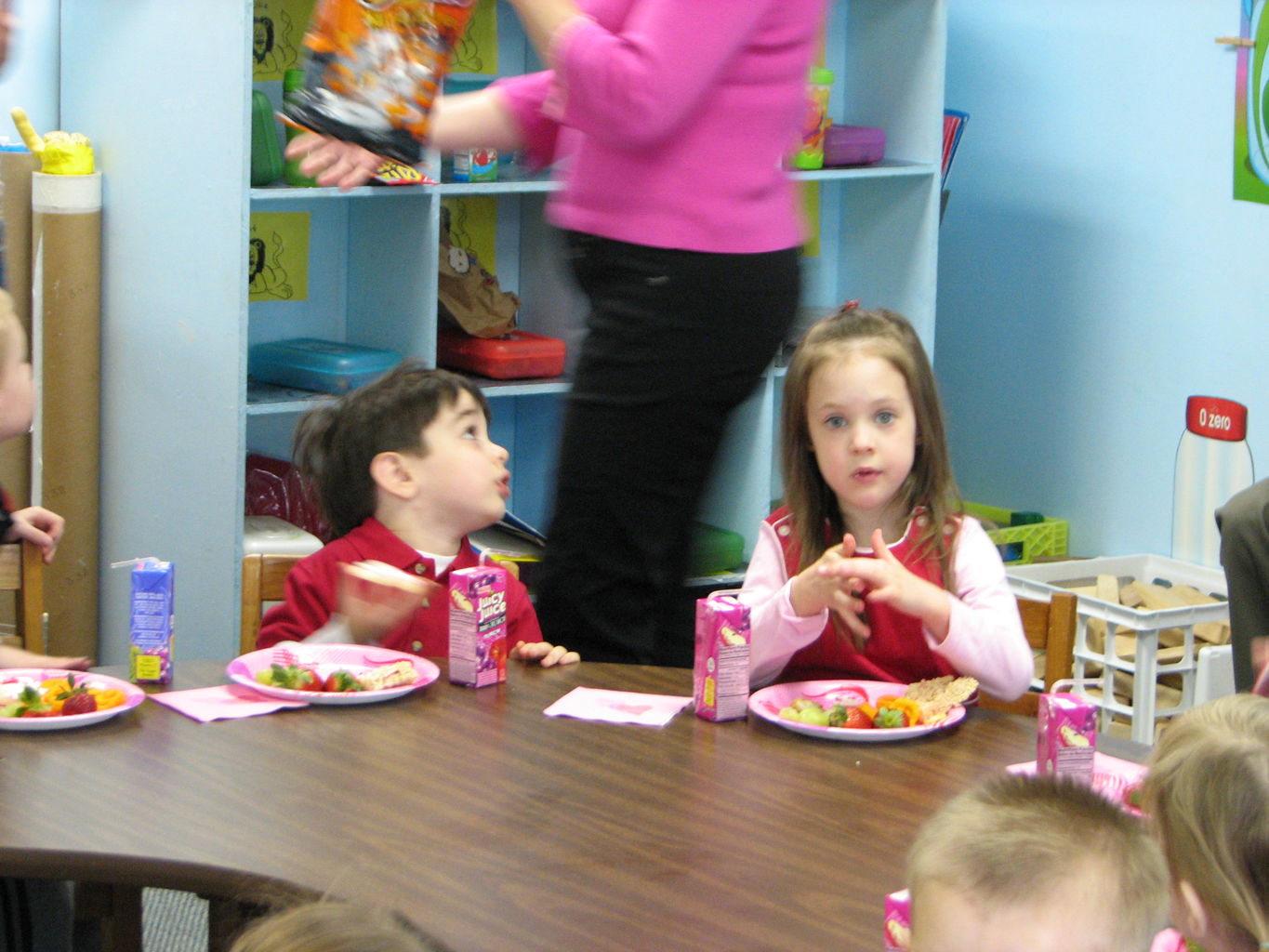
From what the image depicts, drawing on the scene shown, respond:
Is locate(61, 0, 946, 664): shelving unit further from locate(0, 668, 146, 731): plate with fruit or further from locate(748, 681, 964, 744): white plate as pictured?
locate(748, 681, 964, 744): white plate

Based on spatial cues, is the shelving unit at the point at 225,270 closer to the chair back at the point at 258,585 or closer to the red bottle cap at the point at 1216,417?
the red bottle cap at the point at 1216,417

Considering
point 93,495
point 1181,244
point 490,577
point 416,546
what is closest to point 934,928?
point 490,577

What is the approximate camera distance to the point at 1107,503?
3.84m

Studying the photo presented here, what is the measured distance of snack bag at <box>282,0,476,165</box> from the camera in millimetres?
1708

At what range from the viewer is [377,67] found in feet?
5.65

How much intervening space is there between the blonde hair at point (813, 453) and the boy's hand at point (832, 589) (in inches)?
7.8

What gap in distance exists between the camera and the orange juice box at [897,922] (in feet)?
3.96

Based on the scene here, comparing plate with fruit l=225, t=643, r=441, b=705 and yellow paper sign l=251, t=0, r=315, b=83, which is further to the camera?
yellow paper sign l=251, t=0, r=315, b=83

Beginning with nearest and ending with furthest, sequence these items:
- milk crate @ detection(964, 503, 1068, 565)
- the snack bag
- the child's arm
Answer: the snack bag, the child's arm, milk crate @ detection(964, 503, 1068, 565)

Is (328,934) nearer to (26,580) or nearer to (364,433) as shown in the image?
(364,433)

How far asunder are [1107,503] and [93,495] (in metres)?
2.19

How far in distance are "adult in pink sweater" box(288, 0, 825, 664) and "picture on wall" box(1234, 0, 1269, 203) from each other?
1876 millimetres

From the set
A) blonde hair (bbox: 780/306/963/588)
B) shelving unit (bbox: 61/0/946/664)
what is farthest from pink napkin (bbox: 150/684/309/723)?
shelving unit (bbox: 61/0/946/664)

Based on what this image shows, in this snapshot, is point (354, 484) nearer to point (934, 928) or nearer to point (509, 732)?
point (509, 732)
